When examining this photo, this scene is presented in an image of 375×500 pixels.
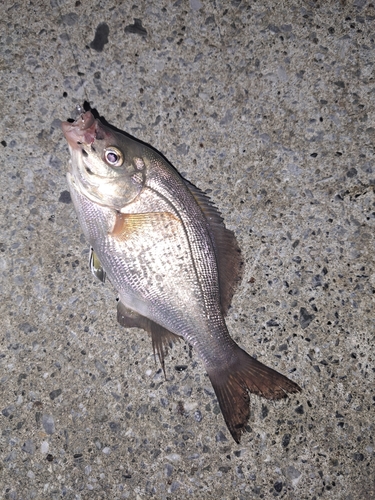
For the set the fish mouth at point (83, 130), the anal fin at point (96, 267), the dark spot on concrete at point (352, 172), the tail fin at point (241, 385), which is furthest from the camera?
the dark spot on concrete at point (352, 172)

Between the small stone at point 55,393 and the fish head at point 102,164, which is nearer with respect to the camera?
the fish head at point 102,164

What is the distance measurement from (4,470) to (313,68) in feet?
→ 8.04

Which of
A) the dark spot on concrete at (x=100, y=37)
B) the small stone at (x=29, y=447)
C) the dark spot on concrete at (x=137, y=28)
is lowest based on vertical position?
the small stone at (x=29, y=447)

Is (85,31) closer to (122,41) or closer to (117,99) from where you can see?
(122,41)

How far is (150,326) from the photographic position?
6.47 ft

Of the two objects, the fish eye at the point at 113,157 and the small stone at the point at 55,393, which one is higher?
the fish eye at the point at 113,157

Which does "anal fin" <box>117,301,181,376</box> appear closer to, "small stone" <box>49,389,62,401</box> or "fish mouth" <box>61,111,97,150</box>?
"small stone" <box>49,389,62,401</box>

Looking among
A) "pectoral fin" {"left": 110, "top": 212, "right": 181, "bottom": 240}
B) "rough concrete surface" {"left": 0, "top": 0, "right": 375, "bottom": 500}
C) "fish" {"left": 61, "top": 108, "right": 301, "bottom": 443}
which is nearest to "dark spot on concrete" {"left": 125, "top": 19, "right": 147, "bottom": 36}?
"rough concrete surface" {"left": 0, "top": 0, "right": 375, "bottom": 500}

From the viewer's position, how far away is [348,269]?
2.14 metres

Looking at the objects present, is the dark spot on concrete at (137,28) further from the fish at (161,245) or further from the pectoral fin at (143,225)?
the pectoral fin at (143,225)

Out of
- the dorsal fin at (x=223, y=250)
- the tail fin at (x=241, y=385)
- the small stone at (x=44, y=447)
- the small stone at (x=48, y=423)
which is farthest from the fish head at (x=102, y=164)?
the small stone at (x=44, y=447)

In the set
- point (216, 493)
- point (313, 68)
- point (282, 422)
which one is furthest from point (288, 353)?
point (313, 68)

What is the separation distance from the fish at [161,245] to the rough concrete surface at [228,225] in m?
0.22

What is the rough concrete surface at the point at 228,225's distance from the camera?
2.06 m
